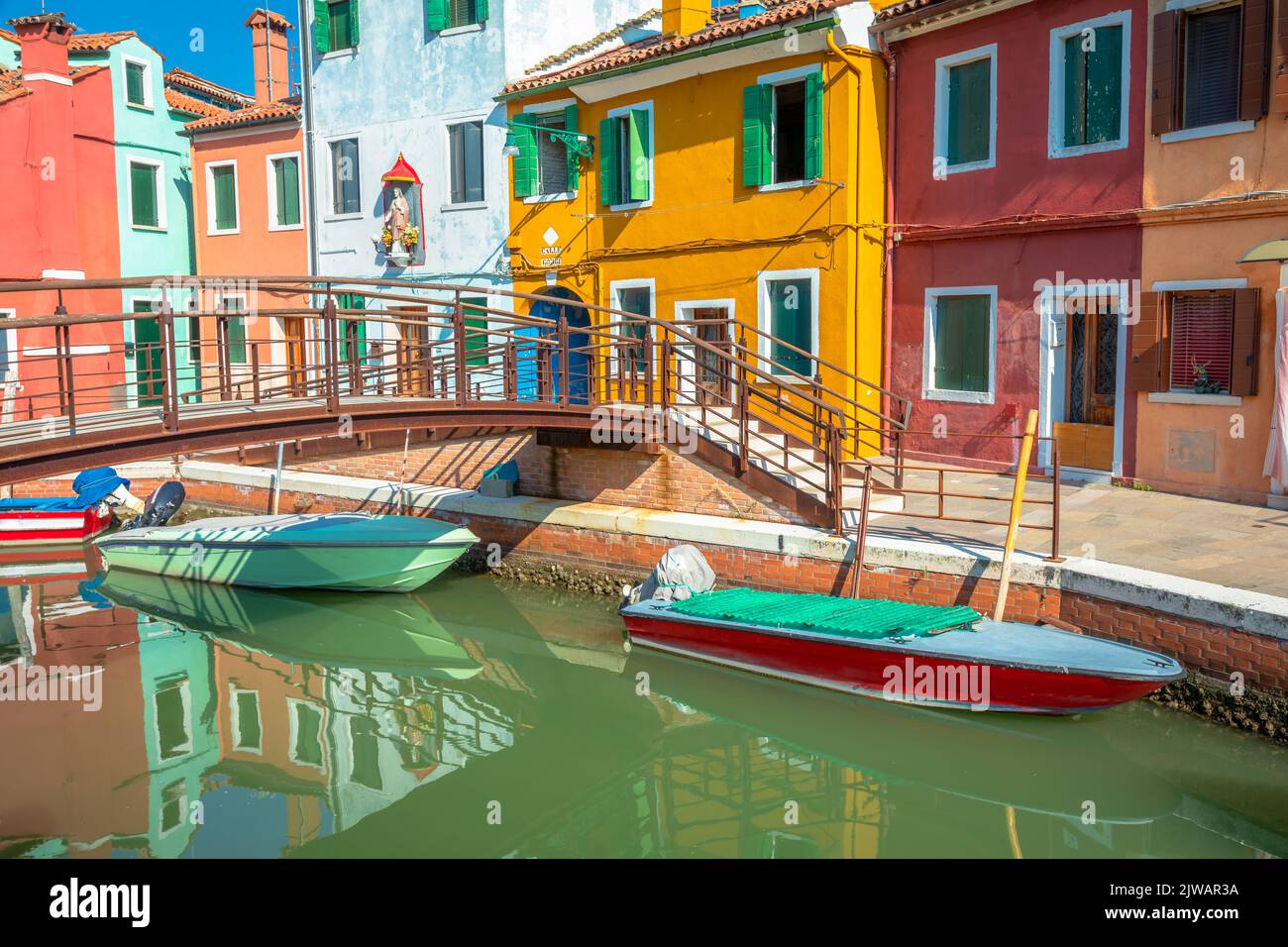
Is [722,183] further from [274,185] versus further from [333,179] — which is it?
[274,185]

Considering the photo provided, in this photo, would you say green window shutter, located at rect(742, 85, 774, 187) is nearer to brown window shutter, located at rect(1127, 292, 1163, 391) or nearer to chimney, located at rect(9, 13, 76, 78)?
brown window shutter, located at rect(1127, 292, 1163, 391)

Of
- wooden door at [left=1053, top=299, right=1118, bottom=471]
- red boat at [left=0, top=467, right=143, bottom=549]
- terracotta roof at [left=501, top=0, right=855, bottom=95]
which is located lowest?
red boat at [left=0, top=467, right=143, bottom=549]

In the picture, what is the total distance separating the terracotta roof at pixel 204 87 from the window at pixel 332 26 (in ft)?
23.2

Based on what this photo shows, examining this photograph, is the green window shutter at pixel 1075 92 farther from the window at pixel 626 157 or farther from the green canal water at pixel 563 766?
the green canal water at pixel 563 766

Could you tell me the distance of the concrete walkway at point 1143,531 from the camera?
998 centimetres

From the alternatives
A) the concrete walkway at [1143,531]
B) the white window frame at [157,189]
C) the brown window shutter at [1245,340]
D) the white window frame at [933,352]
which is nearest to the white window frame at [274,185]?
the white window frame at [157,189]

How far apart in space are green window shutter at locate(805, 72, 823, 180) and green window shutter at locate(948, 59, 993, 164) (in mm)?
1735

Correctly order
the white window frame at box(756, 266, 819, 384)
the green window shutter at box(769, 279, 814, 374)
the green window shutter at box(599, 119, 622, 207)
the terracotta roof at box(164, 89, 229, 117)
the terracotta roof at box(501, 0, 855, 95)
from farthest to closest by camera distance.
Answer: the terracotta roof at box(164, 89, 229, 117) < the green window shutter at box(599, 119, 622, 207) < the green window shutter at box(769, 279, 814, 374) < the white window frame at box(756, 266, 819, 384) < the terracotta roof at box(501, 0, 855, 95)

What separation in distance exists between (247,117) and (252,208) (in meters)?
1.77

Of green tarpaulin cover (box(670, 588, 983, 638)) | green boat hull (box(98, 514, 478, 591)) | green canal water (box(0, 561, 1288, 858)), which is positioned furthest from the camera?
green boat hull (box(98, 514, 478, 591))

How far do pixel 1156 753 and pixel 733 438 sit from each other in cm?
590

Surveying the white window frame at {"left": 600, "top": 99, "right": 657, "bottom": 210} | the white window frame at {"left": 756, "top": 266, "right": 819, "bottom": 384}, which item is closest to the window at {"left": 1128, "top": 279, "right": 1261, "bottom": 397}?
the white window frame at {"left": 756, "top": 266, "right": 819, "bottom": 384}

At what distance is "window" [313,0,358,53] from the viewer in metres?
22.1

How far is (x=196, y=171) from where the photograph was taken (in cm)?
2370
